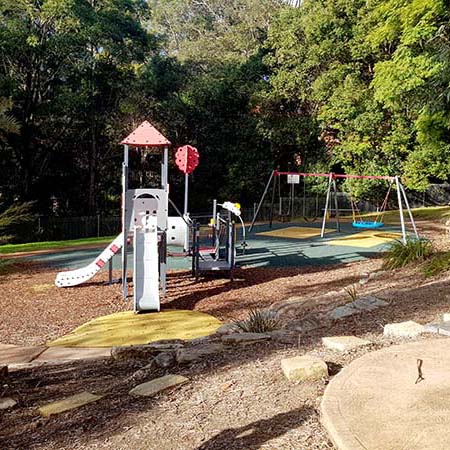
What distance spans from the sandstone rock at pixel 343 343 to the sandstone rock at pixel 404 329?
35 cm

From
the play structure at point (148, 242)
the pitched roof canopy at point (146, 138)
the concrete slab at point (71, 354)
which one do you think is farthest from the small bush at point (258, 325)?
the pitched roof canopy at point (146, 138)

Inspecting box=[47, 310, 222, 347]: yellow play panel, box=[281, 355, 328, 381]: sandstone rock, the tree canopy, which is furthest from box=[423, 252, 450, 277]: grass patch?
the tree canopy

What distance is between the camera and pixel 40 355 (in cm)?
470

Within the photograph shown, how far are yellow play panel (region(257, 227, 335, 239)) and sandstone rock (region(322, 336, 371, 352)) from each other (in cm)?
1033

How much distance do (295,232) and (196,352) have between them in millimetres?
11620

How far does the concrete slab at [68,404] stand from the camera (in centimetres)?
298

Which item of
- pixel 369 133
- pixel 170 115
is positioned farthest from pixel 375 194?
pixel 170 115

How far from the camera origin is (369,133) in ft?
68.2

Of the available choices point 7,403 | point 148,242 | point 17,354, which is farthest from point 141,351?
point 148,242

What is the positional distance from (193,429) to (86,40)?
18931 mm

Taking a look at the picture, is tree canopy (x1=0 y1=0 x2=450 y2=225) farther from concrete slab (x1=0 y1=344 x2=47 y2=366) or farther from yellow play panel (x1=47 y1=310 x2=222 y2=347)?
concrete slab (x1=0 y1=344 x2=47 y2=366)

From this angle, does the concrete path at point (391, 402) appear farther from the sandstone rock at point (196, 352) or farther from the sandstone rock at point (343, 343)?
the sandstone rock at point (196, 352)

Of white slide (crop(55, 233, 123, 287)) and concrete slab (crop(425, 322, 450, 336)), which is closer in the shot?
concrete slab (crop(425, 322, 450, 336))

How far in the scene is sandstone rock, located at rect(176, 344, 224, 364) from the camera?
12.0 ft
